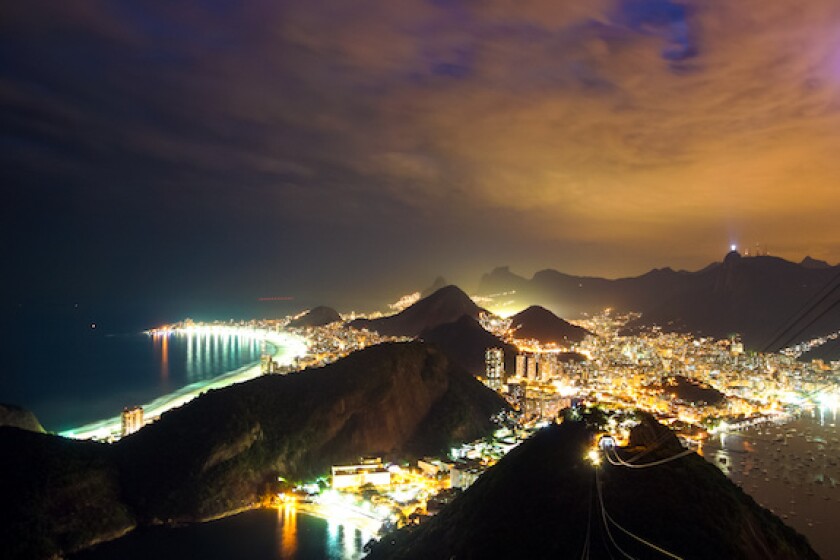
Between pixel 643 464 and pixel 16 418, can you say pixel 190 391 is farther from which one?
pixel 643 464

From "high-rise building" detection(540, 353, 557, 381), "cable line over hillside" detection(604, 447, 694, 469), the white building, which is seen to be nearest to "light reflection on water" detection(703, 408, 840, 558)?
"cable line over hillside" detection(604, 447, 694, 469)

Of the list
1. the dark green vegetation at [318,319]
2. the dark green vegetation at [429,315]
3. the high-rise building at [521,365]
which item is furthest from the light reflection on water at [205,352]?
the high-rise building at [521,365]

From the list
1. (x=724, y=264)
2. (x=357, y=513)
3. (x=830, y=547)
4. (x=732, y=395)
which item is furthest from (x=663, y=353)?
(x=357, y=513)

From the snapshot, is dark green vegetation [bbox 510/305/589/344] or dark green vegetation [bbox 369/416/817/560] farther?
dark green vegetation [bbox 510/305/589/344]

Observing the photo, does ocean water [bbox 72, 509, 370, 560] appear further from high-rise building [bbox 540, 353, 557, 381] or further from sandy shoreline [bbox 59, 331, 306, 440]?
high-rise building [bbox 540, 353, 557, 381]

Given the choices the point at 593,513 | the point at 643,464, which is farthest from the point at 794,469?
the point at 593,513

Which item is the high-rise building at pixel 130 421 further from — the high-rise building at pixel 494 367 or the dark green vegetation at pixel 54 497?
the high-rise building at pixel 494 367
